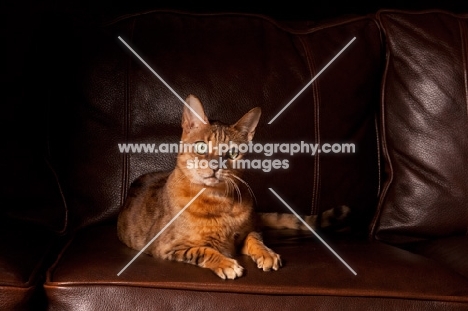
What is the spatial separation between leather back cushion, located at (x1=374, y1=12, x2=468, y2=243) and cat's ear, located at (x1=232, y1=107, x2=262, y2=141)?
0.48 meters

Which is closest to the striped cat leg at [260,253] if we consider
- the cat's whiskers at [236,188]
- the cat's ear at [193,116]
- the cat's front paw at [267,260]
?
the cat's front paw at [267,260]

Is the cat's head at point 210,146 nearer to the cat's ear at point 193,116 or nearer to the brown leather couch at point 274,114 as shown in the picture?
the cat's ear at point 193,116

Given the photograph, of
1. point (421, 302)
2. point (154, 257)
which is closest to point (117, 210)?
point (154, 257)

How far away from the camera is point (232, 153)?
1.67 m

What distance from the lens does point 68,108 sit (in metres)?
1.81

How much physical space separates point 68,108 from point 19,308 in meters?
0.70

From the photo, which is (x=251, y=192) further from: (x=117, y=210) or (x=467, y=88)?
(x=467, y=88)

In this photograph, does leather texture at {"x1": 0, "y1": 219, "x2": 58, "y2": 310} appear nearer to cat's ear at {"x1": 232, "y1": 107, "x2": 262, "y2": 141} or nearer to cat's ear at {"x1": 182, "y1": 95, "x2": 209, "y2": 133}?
cat's ear at {"x1": 182, "y1": 95, "x2": 209, "y2": 133}

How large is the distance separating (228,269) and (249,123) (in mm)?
477

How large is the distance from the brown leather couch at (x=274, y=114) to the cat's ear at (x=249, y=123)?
0.45ft

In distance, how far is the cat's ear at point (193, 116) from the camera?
63.1 inches

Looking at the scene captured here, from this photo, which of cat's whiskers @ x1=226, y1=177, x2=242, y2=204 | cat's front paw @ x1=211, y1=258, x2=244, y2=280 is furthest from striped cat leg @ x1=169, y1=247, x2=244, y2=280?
cat's whiskers @ x1=226, y1=177, x2=242, y2=204

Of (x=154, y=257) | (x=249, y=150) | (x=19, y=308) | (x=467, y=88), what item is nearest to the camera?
(x=19, y=308)

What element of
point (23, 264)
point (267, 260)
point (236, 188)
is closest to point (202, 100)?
point (236, 188)
